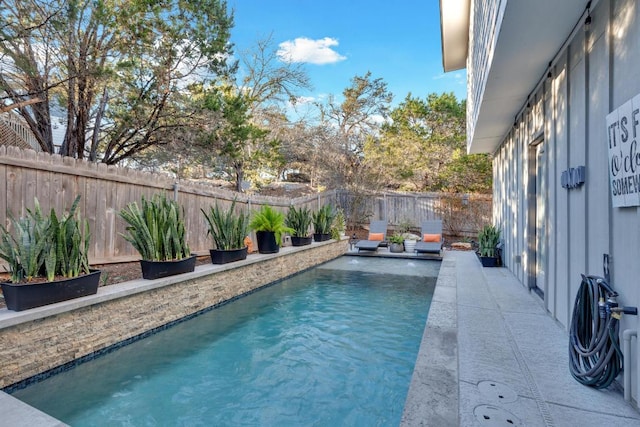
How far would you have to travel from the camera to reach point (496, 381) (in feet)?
7.59

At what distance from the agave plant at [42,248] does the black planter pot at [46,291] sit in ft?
0.37

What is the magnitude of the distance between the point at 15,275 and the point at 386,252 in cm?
912

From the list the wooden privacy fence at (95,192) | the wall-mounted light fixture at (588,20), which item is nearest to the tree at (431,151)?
the wooden privacy fence at (95,192)

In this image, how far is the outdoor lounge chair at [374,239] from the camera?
1011 cm

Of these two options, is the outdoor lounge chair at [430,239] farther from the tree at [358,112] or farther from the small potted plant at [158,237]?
the tree at [358,112]

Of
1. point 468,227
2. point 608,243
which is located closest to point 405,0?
point 468,227

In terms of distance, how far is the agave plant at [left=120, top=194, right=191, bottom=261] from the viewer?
13.4 ft

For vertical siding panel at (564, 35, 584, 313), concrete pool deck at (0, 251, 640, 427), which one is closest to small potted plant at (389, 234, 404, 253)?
concrete pool deck at (0, 251, 640, 427)

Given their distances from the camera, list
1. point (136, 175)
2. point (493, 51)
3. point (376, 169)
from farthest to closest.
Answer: point (376, 169) < point (136, 175) < point (493, 51)

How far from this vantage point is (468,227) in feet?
42.8

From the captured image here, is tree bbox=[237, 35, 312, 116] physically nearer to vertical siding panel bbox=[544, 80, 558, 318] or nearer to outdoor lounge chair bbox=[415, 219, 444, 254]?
outdoor lounge chair bbox=[415, 219, 444, 254]

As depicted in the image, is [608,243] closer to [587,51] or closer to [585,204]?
[585,204]

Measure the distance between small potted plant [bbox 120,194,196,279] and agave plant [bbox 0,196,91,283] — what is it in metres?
0.81

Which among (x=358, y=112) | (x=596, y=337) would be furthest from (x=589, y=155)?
(x=358, y=112)
